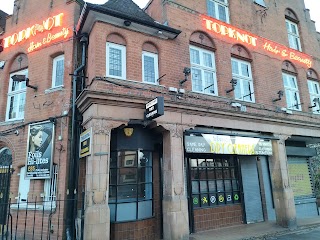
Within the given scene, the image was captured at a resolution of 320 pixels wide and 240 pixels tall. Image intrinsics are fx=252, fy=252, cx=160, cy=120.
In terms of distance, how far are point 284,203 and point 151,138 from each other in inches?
251

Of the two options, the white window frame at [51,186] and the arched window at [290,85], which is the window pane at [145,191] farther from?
the arched window at [290,85]

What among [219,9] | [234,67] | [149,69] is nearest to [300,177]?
[234,67]

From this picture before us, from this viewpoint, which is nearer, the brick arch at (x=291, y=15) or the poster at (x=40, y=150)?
the poster at (x=40, y=150)

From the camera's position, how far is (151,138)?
906 centimetres

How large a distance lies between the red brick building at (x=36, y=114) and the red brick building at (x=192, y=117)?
4.80ft

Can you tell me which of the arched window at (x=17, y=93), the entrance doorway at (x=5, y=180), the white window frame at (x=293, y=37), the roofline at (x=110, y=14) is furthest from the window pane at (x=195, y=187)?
the white window frame at (x=293, y=37)

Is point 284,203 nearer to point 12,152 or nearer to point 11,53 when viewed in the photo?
point 12,152

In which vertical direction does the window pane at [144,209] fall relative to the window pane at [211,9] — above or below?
below

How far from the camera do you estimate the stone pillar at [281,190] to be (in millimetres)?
10422

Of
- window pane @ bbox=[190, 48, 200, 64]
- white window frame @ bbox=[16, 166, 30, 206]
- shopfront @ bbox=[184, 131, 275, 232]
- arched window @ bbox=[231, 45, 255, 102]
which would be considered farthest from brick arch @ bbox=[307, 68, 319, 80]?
white window frame @ bbox=[16, 166, 30, 206]


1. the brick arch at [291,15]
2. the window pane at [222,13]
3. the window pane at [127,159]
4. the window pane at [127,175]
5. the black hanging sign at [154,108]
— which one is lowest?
the window pane at [127,175]

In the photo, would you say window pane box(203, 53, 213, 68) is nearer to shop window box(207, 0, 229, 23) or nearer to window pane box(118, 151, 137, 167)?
shop window box(207, 0, 229, 23)

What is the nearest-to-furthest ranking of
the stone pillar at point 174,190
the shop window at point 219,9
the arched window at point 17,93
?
the stone pillar at point 174,190
the arched window at point 17,93
the shop window at point 219,9

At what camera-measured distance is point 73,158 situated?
884 cm
